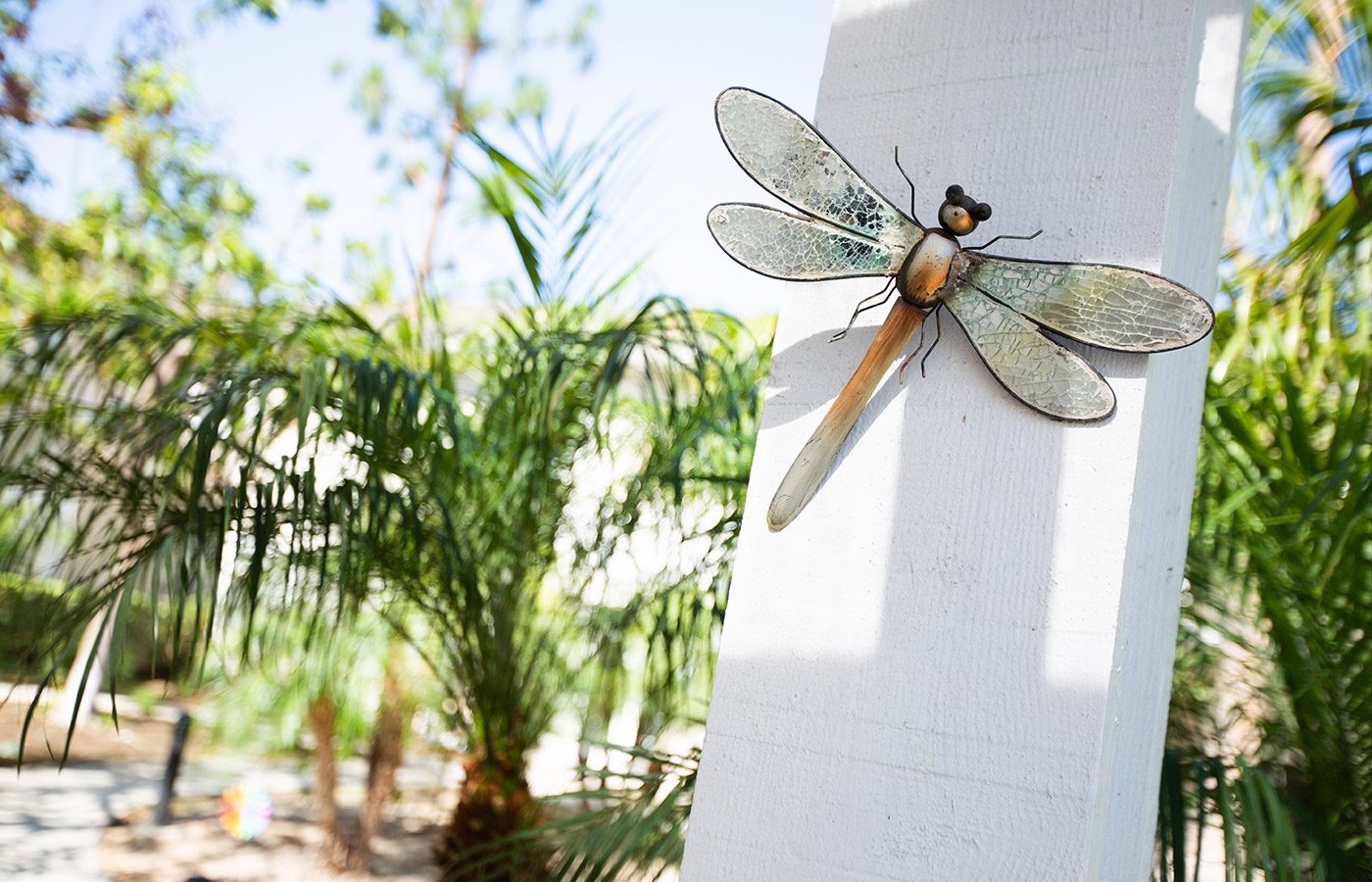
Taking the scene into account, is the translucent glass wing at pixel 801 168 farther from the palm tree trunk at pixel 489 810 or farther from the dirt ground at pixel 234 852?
the dirt ground at pixel 234 852

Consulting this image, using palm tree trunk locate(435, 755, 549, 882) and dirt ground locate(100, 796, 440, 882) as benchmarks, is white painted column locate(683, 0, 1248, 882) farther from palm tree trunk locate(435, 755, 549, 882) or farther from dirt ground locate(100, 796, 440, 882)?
dirt ground locate(100, 796, 440, 882)

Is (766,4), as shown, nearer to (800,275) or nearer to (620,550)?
(620,550)

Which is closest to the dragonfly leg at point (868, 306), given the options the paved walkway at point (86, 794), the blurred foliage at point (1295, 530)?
the blurred foliage at point (1295, 530)

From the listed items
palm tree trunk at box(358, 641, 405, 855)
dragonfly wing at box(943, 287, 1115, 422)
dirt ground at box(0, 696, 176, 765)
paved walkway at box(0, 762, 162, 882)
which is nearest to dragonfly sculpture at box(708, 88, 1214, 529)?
dragonfly wing at box(943, 287, 1115, 422)

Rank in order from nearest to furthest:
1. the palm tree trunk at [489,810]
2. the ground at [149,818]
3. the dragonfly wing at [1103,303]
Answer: the dragonfly wing at [1103,303], the palm tree trunk at [489,810], the ground at [149,818]

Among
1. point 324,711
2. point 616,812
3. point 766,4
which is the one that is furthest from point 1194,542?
point 766,4

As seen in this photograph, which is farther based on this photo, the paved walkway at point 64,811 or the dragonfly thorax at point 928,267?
the paved walkway at point 64,811
